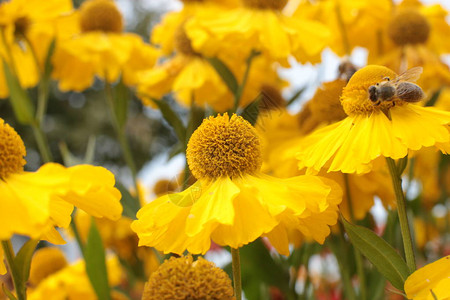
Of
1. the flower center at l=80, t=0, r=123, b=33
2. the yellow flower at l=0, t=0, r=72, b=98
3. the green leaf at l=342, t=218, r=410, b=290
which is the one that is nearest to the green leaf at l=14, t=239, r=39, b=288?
the green leaf at l=342, t=218, r=410, b=290

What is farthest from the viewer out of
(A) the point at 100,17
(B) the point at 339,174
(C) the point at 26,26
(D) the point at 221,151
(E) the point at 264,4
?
(A) the point at 100,17

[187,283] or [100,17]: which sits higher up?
[187,283]

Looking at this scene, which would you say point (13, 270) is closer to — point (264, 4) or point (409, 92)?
point (409, 92)

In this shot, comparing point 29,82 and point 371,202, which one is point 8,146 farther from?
point 29,82

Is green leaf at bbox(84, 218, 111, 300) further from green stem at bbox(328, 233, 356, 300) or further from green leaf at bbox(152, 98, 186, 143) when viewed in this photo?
green stem at bbox(328, 233, 356, 300)

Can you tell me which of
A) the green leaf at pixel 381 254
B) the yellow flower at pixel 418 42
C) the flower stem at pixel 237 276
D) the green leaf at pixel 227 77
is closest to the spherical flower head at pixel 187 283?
the flower stem at pixel 237 276

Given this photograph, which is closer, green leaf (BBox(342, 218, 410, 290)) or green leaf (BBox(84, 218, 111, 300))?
green leaf (BBox(342, 218, 410, 290))

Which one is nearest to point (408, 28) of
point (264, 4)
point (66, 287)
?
point (264, 4)
